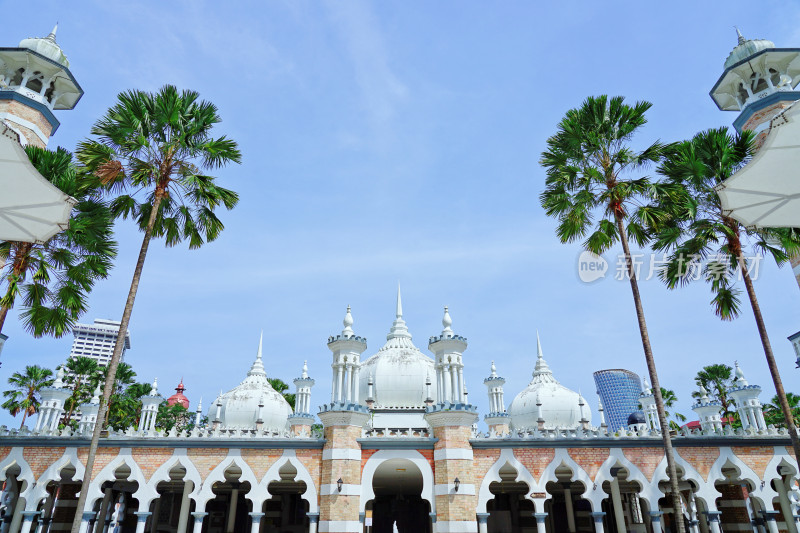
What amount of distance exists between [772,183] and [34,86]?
32152 millimetres

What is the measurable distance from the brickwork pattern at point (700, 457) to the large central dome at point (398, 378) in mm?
11962

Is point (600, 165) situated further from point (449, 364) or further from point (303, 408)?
point (303, 408)

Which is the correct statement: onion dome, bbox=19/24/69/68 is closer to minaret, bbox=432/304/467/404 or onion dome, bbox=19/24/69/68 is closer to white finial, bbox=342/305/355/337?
white finial, bbox=342/305/355/337

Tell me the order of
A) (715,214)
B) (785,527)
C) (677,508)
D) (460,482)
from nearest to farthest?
(677,508), (715,214), (460,482), (785,527)

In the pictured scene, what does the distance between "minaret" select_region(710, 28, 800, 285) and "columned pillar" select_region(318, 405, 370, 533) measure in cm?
2371

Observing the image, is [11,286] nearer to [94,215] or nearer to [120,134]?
[94,215]

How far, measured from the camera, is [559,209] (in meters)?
19.3

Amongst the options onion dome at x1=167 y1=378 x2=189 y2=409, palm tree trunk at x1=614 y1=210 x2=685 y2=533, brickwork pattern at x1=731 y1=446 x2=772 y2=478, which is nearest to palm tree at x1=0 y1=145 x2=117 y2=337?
palm tree trunk at x1=614 y1=210 x2=685 y2=533

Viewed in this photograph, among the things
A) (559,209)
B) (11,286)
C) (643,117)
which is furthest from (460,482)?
(11,286)

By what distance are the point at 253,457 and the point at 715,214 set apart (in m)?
18.6

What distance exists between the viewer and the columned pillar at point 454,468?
1819cm

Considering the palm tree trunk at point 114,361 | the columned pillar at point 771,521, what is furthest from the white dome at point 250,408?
the columned pillar at point 771,521

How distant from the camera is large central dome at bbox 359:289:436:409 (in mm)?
27719

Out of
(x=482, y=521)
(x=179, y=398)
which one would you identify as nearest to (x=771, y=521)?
(x=482, y=521)
